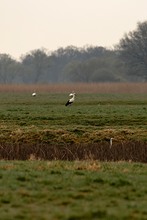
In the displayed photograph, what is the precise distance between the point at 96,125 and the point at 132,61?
75.4 m

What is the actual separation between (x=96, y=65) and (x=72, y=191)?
10093cm

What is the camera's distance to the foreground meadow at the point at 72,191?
8297mm

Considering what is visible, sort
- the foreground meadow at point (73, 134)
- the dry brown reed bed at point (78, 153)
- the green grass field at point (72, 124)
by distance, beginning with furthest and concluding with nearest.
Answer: the green grass field at point (72, 124) < the foreground meadow at point (73, 134) < the dry brown reed bed at point (78, 153)

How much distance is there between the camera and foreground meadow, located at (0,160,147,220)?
8297 mm

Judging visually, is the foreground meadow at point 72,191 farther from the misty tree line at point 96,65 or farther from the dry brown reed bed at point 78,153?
the misty tree line at point 96,65

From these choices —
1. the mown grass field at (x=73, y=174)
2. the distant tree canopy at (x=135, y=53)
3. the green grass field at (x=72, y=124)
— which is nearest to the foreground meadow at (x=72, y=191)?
the mown grass field at (x=73, y=174)

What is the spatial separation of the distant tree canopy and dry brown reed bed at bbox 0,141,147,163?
266ft

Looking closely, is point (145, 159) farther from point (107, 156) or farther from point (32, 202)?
point (32, 202)

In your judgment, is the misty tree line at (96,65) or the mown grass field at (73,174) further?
the misty tree line at (96,65)

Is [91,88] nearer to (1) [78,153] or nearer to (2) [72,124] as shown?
(2) [72,124]

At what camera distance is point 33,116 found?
28094 millimetres

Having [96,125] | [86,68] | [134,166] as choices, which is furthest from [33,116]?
[86,68]

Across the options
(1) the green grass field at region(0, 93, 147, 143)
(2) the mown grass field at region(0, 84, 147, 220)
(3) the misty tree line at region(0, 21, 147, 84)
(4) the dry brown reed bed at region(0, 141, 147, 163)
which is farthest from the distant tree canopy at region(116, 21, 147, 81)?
(4) the dry brown reed bed at region(0, 141, 147, 163)

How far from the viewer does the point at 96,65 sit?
110 metres
